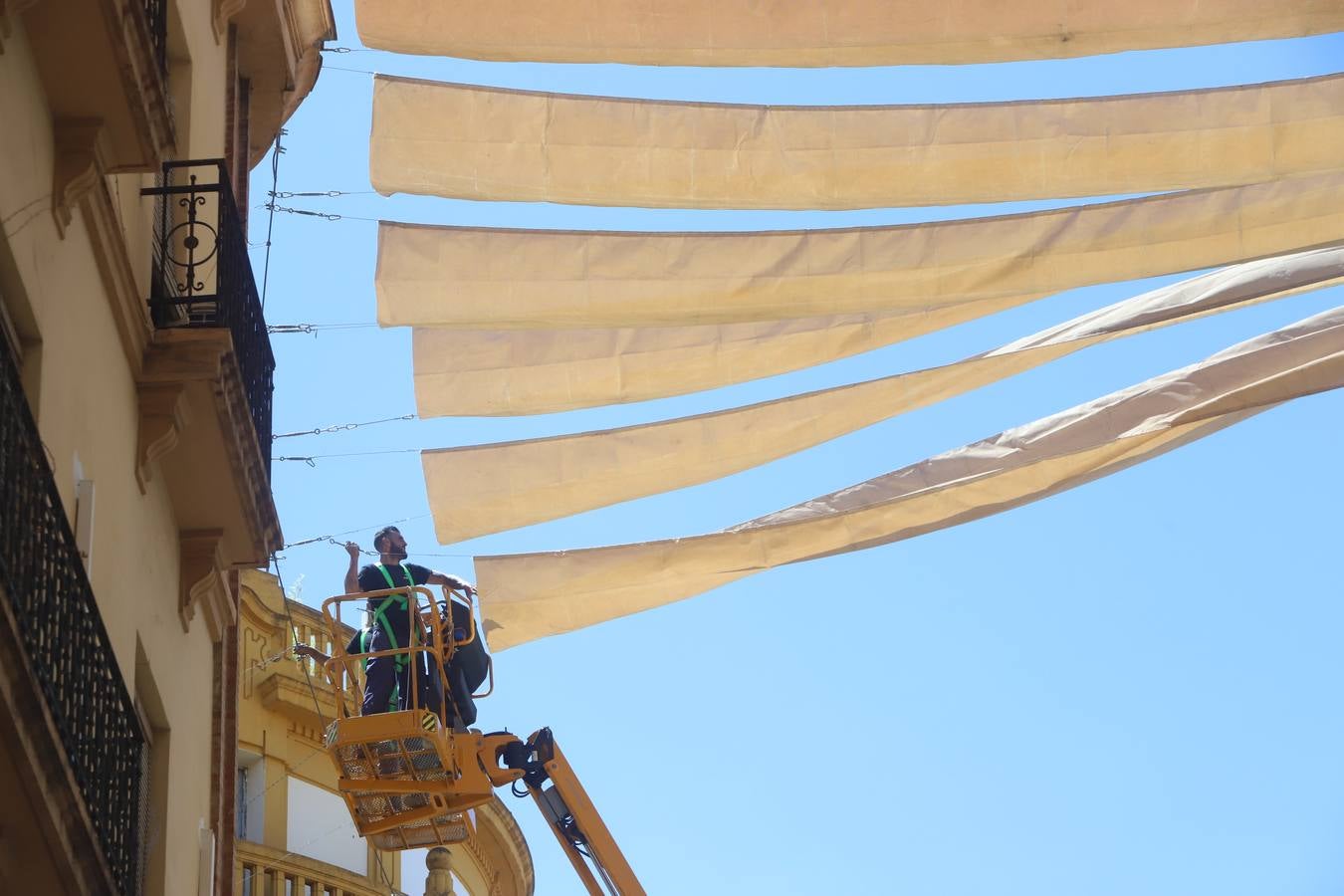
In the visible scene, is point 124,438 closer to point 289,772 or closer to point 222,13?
point 222,13

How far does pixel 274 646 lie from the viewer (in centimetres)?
1889

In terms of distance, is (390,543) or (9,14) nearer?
(9,14)

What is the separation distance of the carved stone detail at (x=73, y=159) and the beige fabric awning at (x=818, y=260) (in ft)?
18.9

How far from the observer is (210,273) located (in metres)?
12.0

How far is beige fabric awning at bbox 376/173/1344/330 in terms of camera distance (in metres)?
15.0

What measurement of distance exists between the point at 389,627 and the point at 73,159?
611 centimetres

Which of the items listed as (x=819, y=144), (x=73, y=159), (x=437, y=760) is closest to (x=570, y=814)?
(x=437, y=760)

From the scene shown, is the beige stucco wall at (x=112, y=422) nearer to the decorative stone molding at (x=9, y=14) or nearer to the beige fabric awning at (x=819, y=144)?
the decorative stone molding at (x=9, y=14)

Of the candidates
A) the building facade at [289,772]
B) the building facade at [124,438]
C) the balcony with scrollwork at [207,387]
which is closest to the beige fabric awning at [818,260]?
the building facade at [124,438]

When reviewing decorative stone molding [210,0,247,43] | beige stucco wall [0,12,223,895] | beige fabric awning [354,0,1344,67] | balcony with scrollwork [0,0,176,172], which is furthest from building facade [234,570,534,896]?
balcony with scrollwork [0,0,176,172]

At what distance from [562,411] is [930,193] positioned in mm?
2845

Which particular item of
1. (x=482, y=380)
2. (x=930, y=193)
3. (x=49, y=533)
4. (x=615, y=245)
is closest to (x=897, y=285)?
(x=930, y=193)

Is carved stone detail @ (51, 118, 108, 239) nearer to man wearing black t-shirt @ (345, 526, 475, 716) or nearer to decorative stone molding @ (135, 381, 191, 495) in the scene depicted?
decorative stone molding @ (135, 381, 191, 495)

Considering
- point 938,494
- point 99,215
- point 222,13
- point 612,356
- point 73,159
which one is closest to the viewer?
point 73,159
